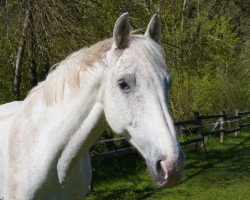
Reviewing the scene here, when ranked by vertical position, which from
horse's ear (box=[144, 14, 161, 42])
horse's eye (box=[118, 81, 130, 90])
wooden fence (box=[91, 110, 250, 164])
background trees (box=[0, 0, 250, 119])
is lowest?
wooden fence (box=[91, 110, 250, 164])

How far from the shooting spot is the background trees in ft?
23.9

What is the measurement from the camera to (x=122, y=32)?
2473mm

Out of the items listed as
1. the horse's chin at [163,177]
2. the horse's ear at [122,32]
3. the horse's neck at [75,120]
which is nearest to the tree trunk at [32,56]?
the horse's neck at [75,120]

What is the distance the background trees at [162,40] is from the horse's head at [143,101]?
411 centimetres

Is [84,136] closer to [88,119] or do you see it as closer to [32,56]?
[88,119]

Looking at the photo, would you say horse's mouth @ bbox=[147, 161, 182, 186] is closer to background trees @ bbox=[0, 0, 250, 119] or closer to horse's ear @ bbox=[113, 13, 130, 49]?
horse's ear @ bbox=[113, 13, 130, 49]

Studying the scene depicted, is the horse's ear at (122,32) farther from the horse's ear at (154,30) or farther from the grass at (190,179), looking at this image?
the grass at (190,179)

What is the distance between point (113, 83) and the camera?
2424 mm

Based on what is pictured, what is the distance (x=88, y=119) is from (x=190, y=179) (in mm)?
6959

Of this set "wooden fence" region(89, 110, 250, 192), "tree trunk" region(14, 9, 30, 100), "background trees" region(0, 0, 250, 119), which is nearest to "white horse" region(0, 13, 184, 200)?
"wooden fence" region(89, 110, 250, 192)

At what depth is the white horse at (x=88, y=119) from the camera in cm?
224

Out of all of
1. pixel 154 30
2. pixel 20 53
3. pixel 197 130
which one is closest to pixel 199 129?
pixel 197 130

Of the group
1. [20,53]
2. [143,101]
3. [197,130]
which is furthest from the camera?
[197,130]

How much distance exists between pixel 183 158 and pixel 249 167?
29.2ft
